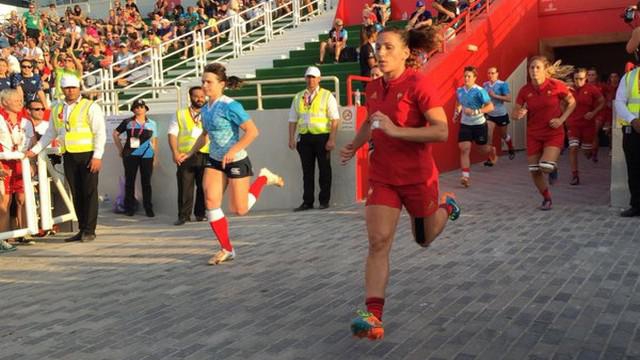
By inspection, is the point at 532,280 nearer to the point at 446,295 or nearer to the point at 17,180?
the point at 446,295

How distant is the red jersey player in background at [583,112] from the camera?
12.5 meters

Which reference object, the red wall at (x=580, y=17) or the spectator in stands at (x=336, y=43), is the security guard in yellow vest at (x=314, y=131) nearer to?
the spectator in stands at (x=336, y=43)

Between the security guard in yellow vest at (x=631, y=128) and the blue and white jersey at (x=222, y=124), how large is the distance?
4.90 m

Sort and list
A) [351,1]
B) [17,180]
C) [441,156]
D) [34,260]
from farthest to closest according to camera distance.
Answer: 1. [351,1]
2. [441,156]
3. [17,180]
4. [34,260]

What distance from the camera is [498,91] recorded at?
1430cm

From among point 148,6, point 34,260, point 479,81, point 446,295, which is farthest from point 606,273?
point 148,6

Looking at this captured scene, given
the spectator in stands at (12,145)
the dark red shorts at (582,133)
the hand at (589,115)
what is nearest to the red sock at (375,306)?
the spectator in stands at (12,145)

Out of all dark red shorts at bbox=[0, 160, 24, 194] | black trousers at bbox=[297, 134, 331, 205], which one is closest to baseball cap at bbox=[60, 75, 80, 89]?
dark red shorts at bbox=[0, 160, 24, 194]

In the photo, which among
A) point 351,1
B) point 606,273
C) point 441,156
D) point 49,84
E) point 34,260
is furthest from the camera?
point 351,1

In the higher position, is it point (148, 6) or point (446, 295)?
point (148, 6)

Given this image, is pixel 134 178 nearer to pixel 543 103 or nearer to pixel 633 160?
pixel 543 103

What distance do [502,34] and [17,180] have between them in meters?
11.5

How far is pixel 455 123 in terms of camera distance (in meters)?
14.1

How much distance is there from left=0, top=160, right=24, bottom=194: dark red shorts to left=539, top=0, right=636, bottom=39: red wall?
13886 millimetres
